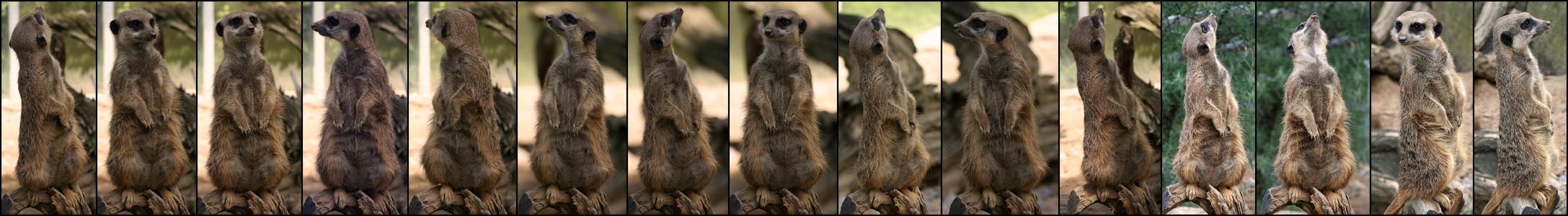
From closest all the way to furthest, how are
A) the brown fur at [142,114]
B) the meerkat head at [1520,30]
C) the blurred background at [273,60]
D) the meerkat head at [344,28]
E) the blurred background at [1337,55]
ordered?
the meerkat head at [1520,30] < the meerkat head at [344,28] < the brown fur at [142,114] < the blurred background at [273,60] < the blurred background at [1337,55]

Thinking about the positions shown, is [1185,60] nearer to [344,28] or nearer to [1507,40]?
[1507,40]

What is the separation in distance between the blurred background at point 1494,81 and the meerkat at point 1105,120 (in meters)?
1.61

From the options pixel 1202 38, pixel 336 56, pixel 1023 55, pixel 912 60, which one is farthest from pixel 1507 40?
pixel 336 56

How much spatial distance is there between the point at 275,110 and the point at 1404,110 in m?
5.40

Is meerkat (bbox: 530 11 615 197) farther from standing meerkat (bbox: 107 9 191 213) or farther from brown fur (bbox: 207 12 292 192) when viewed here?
standing meerkat (bbox: 107 9 191 213)

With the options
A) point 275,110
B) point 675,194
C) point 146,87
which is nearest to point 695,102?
point 675,194

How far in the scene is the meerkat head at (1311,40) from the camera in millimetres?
5820

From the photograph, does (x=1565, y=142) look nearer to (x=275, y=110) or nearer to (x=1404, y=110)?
(x=1404, y=110)

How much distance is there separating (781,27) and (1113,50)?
1621mm

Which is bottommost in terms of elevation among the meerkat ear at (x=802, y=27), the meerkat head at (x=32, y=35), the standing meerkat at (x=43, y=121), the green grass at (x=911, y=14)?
the standing meerkat at (x=43, y=121)

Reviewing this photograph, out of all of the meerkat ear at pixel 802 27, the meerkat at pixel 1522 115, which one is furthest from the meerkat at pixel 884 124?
the meerkat at pixel 1522 115

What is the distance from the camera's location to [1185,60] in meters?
6.18

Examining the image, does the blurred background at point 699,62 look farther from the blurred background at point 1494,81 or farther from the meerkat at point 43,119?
the blurred background at point 1494,81

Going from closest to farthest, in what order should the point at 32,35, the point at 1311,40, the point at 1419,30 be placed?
the point at 1419,30, the point at 1311,40, the point at 32,35
